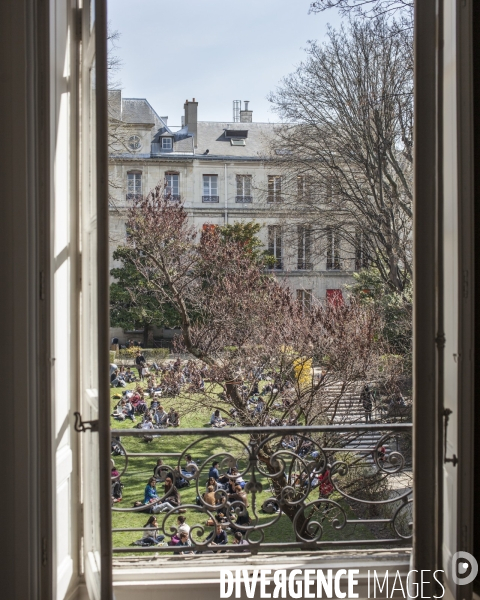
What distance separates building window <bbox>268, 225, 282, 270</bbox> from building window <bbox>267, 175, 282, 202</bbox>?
481 mm

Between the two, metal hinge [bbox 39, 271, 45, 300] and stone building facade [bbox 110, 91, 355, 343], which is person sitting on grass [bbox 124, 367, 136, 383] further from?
metal hinge [bbox 39, 271, 45, 300]

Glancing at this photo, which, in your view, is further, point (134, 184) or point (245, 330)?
point (134, 184)

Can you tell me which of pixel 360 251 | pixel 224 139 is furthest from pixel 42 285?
pixel 224 139

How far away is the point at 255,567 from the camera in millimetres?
2066

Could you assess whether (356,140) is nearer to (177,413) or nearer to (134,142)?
(134,142)

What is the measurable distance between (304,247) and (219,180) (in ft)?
8.26

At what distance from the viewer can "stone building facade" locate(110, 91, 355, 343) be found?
8945mm

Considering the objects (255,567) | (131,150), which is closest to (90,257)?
(255,567)

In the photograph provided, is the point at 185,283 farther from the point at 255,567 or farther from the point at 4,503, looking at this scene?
the point at 4,503

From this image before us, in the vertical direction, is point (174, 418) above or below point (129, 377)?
below

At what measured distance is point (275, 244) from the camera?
31.0ft

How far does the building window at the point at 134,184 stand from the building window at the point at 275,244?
2326 millimetres

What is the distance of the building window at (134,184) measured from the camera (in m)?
9.48

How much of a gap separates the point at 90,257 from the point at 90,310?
0.15 metres
